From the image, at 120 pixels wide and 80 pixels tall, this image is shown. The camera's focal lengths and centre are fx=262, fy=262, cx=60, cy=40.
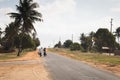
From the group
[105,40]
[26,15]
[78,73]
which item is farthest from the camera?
[105,40]

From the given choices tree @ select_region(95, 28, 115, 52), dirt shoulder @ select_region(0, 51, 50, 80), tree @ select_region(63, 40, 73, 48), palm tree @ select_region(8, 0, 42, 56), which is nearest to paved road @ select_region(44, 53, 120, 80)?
dirt shoulder @ select_region(0, 51, 50, 80)

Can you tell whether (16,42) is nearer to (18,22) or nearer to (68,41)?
(18,22)

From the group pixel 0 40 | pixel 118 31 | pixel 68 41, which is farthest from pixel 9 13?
pixel 68 41

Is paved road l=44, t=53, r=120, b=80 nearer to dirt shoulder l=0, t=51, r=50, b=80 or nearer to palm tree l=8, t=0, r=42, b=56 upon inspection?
dirt shoulder l=0, t=51, r=50, b=80

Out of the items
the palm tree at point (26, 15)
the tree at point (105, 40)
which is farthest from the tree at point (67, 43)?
the palm tree at point (26, 15)

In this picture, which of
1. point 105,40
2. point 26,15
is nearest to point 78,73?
point 26,15

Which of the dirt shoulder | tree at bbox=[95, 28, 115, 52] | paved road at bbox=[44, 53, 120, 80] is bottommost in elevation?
the dirt shoulder

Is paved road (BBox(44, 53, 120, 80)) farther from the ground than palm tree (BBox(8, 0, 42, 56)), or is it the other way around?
palm tree (BBox(8, 0, 42, 56))

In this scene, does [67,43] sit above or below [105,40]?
above

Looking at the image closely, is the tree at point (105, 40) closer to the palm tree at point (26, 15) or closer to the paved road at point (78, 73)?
the palm tree at point (26, 15)

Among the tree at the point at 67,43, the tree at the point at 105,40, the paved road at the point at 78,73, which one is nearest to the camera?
the paved road at the point at 78,73

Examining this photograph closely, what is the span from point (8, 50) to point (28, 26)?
35.5 metres

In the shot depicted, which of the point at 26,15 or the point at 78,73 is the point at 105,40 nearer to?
the point at 26,15

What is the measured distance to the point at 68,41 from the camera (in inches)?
7032
